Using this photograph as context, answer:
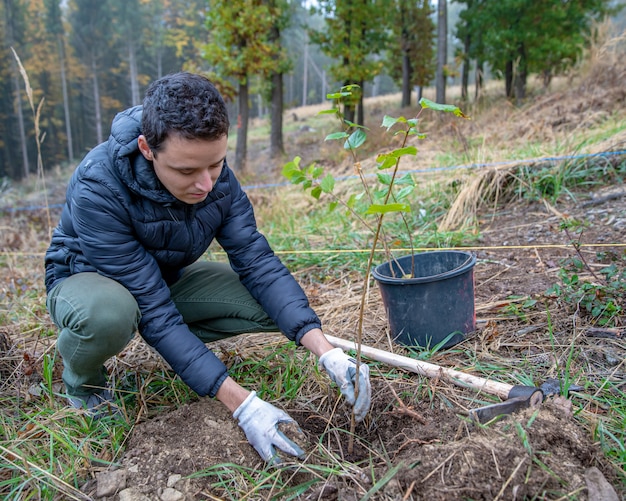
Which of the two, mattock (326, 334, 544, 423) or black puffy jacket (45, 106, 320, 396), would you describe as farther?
black puffy jacket (45, 106, 320, 396)

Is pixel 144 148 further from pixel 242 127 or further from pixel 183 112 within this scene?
pixel 242 127

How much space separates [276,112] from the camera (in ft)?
31.6

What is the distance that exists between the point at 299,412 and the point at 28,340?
1.55 m

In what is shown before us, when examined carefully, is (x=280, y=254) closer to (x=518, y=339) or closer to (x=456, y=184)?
(x=456, y=184)

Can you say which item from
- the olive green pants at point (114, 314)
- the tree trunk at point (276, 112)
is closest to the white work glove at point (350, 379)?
the olive green pants at point (114, 314)

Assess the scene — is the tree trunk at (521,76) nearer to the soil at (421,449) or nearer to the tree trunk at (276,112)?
the tree trunk at (276,112)

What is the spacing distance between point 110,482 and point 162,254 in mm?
763

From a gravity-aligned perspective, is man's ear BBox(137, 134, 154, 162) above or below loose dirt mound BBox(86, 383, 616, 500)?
above

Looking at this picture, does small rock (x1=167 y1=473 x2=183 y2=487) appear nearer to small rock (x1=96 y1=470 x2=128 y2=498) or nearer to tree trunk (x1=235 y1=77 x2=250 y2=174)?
small rock (x1=96 y1=470 x2=128 y2=498)

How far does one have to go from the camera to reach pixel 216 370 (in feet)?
4.67

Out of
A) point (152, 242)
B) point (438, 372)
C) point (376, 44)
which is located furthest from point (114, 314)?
point (376, 44)

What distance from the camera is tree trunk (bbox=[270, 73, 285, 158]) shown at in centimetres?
948

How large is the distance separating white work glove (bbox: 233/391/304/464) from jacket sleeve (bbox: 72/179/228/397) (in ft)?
0.41

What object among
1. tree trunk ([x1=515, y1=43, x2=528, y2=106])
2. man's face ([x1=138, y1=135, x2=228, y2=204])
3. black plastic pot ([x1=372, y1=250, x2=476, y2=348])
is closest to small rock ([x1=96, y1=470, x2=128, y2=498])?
man's face ([x1=138, y1=135, x2=228, y2=204])
